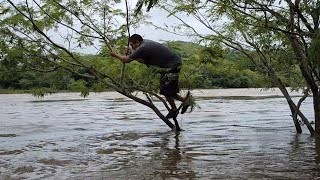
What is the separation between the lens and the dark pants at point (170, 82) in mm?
10117

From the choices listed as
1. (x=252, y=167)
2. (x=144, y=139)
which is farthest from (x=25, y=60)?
(x=252, y=167)

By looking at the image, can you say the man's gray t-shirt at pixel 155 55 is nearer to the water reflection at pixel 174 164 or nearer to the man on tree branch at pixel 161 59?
the man on tree branch at pixel 161 59

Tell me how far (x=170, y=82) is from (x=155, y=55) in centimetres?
79

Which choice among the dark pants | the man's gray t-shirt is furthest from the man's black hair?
the dark pants

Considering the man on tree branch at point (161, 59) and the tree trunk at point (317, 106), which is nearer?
the man on tree branch at point (161, 59)

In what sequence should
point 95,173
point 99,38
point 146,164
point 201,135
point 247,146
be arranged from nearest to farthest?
1. point 95,173
2. point 146,164
3. point 247,146
4. point 99,38
5. point 201,135

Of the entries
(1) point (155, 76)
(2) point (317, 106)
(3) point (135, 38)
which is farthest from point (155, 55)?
(2) point (317, 106)

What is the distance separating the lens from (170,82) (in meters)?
10.2

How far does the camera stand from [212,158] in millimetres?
7719

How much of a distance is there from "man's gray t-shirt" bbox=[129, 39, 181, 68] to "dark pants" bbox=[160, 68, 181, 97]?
0.18m

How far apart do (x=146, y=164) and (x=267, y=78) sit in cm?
562

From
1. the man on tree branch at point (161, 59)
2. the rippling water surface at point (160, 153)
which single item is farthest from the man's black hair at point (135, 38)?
the rippling water surface at point (160, 153)

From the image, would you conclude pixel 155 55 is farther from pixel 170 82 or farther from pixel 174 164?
pixel 174 164

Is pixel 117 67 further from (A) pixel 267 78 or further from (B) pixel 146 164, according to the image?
(B) pixel 146 164
